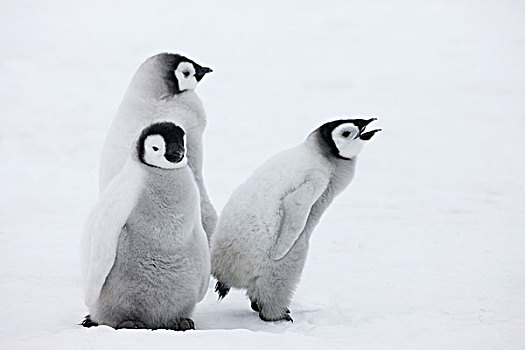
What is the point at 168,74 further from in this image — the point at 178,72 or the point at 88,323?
the point at 88,323

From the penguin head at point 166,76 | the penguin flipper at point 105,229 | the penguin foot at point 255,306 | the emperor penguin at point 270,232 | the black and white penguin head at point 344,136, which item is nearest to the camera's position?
the penguin flipper at point 105,229

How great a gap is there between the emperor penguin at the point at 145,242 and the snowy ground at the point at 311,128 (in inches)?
9.9

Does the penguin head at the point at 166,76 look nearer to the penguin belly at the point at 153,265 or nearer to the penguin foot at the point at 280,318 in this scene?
the penguin belly at the point at 153,265

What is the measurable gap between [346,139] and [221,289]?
0.93 m

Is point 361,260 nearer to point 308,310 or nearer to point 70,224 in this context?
point 308,310

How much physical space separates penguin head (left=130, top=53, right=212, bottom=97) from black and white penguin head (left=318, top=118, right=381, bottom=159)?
757mm

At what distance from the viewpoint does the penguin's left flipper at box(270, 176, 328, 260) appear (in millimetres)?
3373

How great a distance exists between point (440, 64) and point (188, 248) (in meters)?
7.40

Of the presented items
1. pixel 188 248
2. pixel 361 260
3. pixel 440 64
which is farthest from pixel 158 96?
pixel 440 64

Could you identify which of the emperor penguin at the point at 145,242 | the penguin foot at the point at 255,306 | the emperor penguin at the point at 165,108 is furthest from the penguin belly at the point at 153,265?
the emperor penguin at the point at 165,108

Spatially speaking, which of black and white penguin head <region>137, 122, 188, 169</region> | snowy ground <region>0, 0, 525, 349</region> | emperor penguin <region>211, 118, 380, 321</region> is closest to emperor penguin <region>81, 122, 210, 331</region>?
black and white penguin head <region>137, 122, 188, 169</region>

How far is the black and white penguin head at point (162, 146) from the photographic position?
9.56 feet

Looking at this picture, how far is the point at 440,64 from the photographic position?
9781 millimetres

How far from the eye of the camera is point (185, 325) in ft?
9.98
